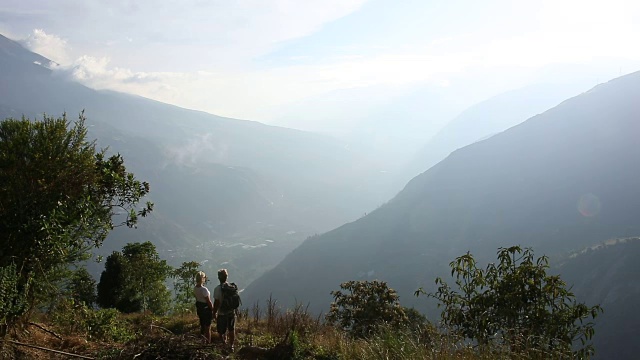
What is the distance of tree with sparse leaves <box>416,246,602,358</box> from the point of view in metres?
6.95

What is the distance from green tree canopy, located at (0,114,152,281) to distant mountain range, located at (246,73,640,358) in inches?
4457

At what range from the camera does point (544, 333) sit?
6.91 meters

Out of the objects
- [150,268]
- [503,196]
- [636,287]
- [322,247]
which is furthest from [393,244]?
[150,268]

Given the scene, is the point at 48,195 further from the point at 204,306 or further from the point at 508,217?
the point at 508,217

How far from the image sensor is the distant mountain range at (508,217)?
5507 inches

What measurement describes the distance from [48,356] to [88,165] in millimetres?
3502

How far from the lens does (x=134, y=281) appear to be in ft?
67.8

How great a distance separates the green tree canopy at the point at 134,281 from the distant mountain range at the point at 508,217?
101 m

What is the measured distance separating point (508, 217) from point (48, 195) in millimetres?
171074

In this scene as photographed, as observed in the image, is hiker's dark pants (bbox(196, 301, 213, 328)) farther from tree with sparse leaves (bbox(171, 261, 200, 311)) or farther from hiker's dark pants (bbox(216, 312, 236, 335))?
tree with sparse leaves (bbox(171, 261, 200, 311))

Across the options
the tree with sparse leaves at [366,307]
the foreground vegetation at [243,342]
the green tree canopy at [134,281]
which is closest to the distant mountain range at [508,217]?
the green tree canopy at [134,281]

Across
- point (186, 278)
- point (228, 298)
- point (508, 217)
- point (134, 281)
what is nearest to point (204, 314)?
point (228, 298)

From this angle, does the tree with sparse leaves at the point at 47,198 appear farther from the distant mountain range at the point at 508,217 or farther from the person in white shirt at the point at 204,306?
the distant mountain range at the point at 508,217

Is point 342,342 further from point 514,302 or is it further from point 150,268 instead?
point 150,268
